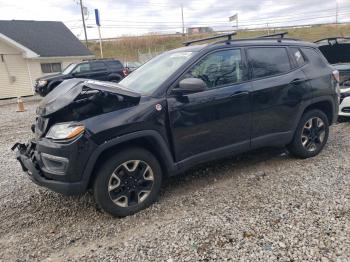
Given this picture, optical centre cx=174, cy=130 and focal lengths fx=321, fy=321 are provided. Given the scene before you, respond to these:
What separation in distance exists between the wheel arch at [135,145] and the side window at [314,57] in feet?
9.30

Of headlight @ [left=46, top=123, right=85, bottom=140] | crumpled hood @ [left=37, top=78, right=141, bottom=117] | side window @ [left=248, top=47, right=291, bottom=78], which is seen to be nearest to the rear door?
side window @ [left=248, top=47, right=291, bottom=78]

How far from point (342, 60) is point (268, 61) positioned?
5.21 metres

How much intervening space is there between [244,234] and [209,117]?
4.75ft

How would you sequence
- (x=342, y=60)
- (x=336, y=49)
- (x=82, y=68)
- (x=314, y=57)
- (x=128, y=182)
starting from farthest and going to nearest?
(x=82, y=68) → (x=342, y=60) → (x=336, y=49) → (x=314, y=57) → (x=128, y=182)

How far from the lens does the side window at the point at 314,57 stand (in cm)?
497

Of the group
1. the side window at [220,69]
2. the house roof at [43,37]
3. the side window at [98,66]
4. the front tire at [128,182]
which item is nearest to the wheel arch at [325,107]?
the side window at [220,69]

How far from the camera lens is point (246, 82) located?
4.25 m

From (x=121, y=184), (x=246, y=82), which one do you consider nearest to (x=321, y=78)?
(x=246, y=82)

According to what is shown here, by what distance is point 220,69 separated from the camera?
13.6 ft

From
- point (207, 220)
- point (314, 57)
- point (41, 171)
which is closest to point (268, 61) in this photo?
point (314, 57)

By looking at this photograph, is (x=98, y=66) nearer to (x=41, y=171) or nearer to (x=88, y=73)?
(x=88, y=73)

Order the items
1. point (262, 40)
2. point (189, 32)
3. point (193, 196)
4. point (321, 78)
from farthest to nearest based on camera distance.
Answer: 1. point (189, 32)
2. point (321, 78)
3. point (262, 40)
4. point (193, 196)

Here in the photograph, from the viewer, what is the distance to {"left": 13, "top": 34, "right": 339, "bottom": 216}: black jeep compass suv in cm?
330

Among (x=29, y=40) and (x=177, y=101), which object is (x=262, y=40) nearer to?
(x=177, y=101)
